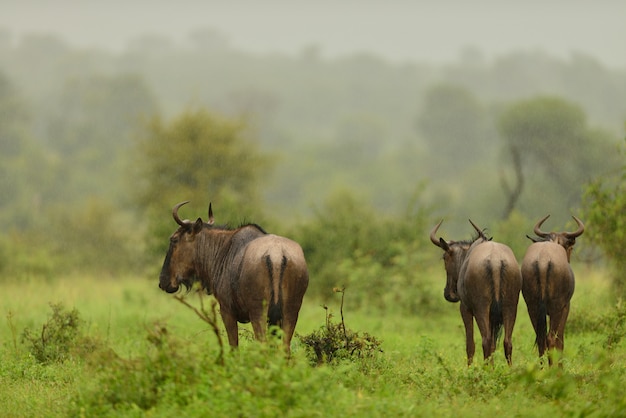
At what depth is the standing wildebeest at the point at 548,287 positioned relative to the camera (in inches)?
404

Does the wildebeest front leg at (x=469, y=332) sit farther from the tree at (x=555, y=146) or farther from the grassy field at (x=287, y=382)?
the tree at (x=555, y=146)

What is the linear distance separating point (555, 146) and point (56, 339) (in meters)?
50.3

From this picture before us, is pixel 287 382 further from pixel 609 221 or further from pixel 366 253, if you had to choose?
pixel 366 253

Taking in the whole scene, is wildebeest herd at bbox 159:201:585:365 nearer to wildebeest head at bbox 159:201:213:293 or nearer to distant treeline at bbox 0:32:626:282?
wildebeest head at bbox 159:201:213:293

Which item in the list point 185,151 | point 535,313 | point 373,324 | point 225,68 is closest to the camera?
point 535,313

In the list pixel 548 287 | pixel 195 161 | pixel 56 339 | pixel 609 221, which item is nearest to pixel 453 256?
pixel 548 287

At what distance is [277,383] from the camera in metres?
7.25

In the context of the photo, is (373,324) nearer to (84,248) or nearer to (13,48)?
(84,248)

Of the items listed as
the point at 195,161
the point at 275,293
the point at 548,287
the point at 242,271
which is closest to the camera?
the point at 275,293

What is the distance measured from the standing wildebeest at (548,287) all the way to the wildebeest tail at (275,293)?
120 inches

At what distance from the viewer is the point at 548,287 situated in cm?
1027

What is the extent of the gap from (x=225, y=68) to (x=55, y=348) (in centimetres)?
17310

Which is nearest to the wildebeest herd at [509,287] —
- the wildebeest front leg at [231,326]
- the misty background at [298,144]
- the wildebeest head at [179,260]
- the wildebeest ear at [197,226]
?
the wildebeest front leg at [231,326]

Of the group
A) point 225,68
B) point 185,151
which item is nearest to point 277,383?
point 185,151
